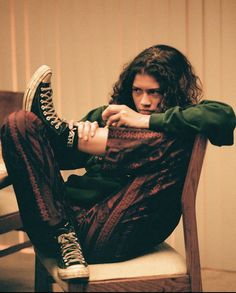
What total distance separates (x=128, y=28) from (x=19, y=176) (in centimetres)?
163

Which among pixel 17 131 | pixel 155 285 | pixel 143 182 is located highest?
pixel 17 131

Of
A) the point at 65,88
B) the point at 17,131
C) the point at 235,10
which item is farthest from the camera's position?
the point at 65,88

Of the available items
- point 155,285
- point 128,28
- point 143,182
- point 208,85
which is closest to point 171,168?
point 143,182

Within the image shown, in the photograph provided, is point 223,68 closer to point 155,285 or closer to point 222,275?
point 222,275

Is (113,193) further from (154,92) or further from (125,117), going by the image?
(154,92)

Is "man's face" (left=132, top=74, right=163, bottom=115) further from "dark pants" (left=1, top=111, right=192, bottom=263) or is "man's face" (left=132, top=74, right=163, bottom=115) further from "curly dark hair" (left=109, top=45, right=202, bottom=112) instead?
"dark pants" (left=1, top=111, right=192, bottom=263)

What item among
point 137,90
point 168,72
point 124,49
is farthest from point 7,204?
point 124,49

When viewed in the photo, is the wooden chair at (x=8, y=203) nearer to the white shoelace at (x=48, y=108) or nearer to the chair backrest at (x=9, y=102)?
the chair backrest at (x=9, y=102)

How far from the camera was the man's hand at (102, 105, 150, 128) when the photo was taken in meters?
1.49

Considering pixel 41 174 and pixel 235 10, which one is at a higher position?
pixel 235 10

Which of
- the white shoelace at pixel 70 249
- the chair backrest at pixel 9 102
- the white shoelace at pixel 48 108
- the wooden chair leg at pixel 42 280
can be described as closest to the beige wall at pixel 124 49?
the chair backrest at pixel 9 102

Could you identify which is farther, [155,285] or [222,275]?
[222,275]

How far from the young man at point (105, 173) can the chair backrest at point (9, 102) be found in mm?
1037

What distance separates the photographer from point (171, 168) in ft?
4.63
